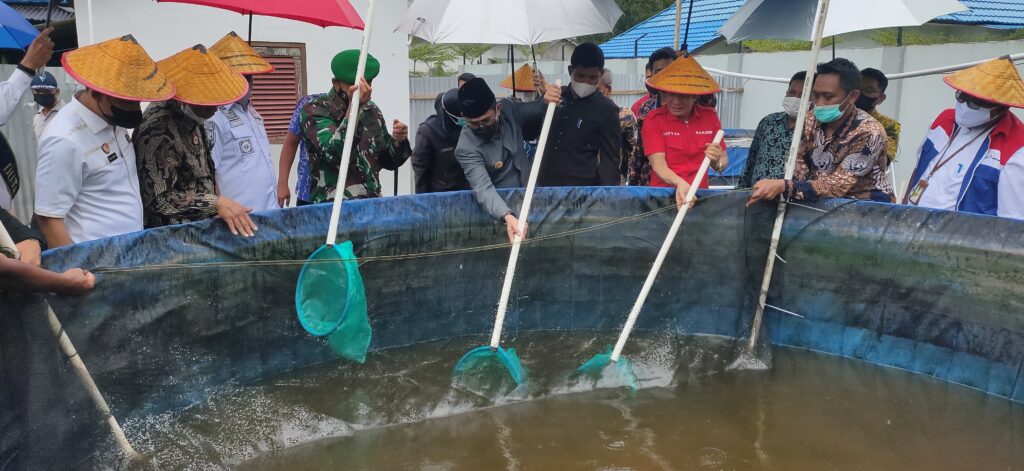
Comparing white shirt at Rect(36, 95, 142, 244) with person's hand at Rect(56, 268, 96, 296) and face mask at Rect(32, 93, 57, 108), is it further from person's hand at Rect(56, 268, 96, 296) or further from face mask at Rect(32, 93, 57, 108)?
face mask at Rect(32, 93, 57, 108)

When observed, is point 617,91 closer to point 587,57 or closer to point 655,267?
point 587,57

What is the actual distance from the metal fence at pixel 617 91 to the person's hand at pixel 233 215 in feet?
22.2

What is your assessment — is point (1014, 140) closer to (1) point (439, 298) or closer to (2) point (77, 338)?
(1) point (439, 298)

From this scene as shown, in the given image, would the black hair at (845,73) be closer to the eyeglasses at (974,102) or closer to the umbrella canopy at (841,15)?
the umbrella canopy at (841,15)

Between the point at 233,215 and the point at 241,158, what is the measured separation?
2.15 feet

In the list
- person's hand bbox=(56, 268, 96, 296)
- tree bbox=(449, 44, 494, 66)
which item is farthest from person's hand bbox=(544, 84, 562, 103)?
tree bbox=(449, 44, 494, 66)

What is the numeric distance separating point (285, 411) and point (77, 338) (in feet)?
3.44

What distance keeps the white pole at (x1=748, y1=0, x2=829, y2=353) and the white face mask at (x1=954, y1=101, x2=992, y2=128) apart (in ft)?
2.48

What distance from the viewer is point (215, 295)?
3.85 m

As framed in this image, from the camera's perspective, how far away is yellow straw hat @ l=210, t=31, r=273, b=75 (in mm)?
4637

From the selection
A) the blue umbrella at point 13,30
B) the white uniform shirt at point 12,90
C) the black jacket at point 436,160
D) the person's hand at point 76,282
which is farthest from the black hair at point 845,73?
the blue umbrella at point 13,30

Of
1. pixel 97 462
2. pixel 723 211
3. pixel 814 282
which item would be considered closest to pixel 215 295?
pixel 97 462

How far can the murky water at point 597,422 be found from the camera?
362cm

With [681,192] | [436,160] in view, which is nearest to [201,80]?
[436,160]
